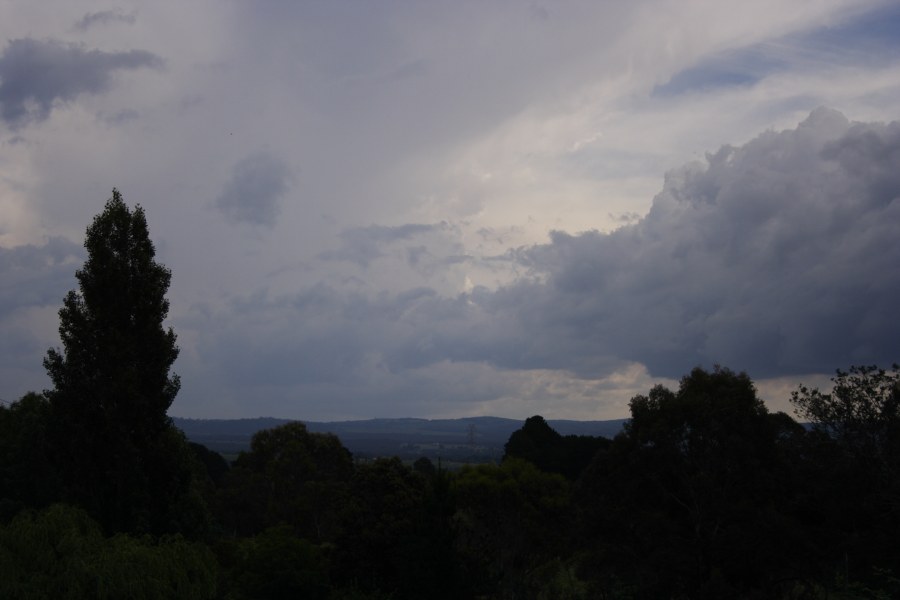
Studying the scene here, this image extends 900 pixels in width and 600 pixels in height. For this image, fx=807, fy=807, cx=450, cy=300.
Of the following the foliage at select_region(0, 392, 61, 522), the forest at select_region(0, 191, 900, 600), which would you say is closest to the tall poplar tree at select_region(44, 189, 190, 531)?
the forest at select_region(0, 191, 900, 600)

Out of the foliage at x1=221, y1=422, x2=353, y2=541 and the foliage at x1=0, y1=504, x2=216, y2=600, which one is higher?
the foliage at x1=0, y1=504, x2=216, y2=600

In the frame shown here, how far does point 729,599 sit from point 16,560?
24.4 metres

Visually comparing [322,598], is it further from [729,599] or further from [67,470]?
[729,599]

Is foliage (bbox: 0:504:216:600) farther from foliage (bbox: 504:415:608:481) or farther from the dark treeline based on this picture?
foliage (bbox: 504:415:608:481)

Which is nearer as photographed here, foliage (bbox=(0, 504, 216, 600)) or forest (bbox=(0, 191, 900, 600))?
foliage (bbox=(0, 504, 216, 600))

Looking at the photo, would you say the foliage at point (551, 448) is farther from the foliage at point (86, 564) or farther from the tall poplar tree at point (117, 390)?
the foliage at point (86, 564)

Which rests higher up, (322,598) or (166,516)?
(166,516)

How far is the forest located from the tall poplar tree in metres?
0.05

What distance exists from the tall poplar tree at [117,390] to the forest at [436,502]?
2.1 inches

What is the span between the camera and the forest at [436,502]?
86.5 ft

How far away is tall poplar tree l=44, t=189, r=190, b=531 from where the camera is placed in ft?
88.1

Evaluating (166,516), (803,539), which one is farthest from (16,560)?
(803,539)

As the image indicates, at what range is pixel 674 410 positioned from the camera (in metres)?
33.3

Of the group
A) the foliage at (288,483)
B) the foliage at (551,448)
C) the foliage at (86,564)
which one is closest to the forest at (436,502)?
the foliage at (86,564)
